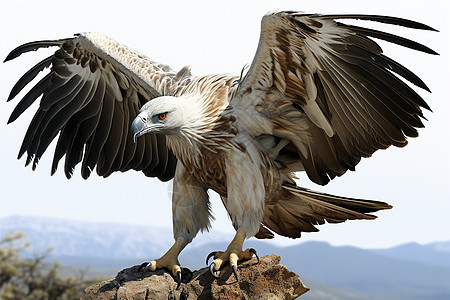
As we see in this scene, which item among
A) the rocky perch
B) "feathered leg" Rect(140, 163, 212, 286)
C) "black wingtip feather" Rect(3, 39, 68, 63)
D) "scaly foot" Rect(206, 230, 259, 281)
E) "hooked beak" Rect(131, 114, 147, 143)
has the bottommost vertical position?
the rocky perch

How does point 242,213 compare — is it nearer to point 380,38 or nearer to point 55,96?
point 380,38

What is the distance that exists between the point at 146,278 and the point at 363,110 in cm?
223

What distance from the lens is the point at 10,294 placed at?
9.51 metres

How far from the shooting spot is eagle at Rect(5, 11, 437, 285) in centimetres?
441

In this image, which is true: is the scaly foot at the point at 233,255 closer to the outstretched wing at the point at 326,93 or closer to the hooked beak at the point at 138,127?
the outstretched wing at the point at 326,93

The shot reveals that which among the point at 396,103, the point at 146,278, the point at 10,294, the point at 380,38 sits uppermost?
the point at 380,38

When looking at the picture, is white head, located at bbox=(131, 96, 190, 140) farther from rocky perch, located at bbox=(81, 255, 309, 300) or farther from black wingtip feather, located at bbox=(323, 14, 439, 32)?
black wingtip feather, located at bbox=(323, 14, 439, 32)

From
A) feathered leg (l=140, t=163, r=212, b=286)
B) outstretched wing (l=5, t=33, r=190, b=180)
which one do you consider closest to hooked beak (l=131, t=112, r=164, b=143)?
feathered leg (l=140, t=163, r=212, b=286)

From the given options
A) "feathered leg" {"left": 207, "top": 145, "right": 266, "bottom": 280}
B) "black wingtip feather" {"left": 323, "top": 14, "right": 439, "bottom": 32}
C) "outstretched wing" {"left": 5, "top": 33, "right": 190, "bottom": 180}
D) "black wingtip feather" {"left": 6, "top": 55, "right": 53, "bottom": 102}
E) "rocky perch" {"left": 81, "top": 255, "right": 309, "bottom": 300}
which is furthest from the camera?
"black wingtip feather" {"left": 6, "top": 55, "right": 53, "bottom": 102}

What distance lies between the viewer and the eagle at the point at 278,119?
441 centimetres

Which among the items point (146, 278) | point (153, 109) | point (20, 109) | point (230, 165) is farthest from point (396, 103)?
point (20, 109)

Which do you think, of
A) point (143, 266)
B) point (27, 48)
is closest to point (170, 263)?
point (143, 266)

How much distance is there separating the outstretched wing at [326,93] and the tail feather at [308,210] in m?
0.20

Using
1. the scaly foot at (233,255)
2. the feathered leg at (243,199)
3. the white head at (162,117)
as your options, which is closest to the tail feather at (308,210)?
the feathered leg at (243,199)
